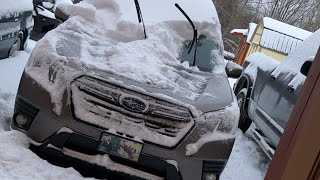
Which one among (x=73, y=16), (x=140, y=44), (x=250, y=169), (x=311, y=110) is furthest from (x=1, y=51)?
(x=311, y=110)

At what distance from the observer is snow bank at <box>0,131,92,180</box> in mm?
2961

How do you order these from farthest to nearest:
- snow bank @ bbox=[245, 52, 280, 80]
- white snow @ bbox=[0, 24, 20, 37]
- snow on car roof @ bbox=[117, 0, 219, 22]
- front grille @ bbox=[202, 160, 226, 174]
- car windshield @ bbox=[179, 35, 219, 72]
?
snow bank @ bbox=[245, 52, 280, 80]
white snow @ bbox=[0, 24, 20, 37]
snow on car roof @ bbox=[117, 0, 219, 22]
car windshield @ bbox=[179, 35, 219, 72]
front grille @ bbox=[202, 160, 226, 174]

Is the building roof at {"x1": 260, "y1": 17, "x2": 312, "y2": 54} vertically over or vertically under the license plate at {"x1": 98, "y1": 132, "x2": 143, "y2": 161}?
under

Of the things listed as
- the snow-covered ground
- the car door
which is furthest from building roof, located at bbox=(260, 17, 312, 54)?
the car door

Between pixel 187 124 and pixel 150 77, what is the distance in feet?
1.71

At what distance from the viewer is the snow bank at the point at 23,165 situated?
2961 mm

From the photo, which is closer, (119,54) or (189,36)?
(119,54)

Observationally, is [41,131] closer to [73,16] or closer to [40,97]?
[40,97]

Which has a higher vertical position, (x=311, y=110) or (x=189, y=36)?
(x=311, y=110)

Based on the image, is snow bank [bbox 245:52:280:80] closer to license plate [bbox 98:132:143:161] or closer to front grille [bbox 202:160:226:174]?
front grille [bbox 202:160:226:174]

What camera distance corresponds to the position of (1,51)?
18.4 feet

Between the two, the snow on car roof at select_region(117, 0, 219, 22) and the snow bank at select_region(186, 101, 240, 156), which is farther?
the snow on car roof at select_region(117, 0, 219, 22)

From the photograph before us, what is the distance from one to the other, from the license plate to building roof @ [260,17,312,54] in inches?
681

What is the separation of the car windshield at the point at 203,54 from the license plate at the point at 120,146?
1528mm
